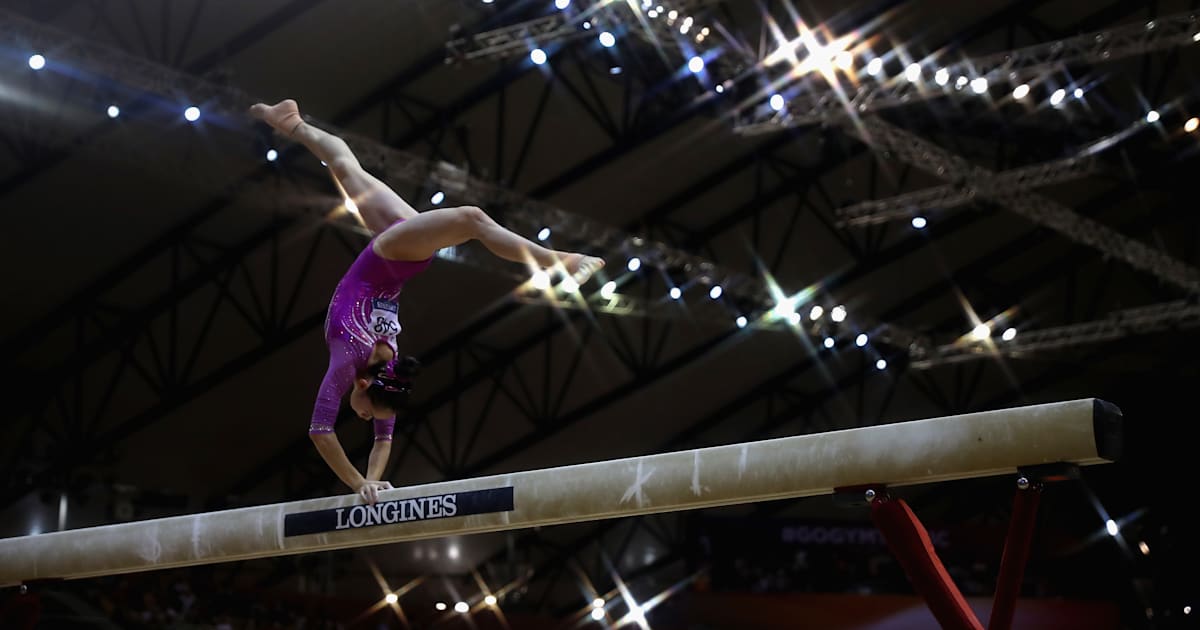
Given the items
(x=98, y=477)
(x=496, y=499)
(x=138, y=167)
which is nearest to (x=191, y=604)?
(x=98, y=477)

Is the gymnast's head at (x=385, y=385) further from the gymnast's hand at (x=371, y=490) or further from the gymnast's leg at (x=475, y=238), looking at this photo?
the gymnast's leg at (x=475, y=238)

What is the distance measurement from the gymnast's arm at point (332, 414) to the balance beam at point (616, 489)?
0.52 feet

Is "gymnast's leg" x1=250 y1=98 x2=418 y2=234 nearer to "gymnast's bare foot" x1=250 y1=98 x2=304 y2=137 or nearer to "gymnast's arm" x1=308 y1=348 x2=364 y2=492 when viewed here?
"gymnast's bare foot" x1=250 y1=98 x2=304 y2=137

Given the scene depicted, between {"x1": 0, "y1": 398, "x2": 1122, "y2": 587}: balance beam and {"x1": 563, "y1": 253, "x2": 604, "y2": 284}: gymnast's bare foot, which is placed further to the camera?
{"x1": 563, "y1": 253, "x2": 604, "y2": 284}: gymnast's bare foot

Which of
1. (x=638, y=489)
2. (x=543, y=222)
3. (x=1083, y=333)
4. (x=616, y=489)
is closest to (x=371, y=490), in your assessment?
(x=616, y=489)

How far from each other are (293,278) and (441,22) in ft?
14.1

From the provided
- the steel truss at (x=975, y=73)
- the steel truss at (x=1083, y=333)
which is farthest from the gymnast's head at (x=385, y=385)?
the steel truss at (x=1083, y=333)

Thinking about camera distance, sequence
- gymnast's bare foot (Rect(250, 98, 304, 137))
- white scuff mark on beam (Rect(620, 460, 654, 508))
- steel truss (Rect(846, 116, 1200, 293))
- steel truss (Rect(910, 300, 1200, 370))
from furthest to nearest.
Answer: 1. steel truss (Rect(910, 300, 1200, 370))
2. steel truss (Rect(846, 116, 1200, 293))
3. gymnast's bare foot (Rect(250, 98, 304, 137))
4. white scuff mark on beam (Rect(620, 460, 654, 508))

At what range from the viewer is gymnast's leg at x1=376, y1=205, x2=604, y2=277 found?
6125mm

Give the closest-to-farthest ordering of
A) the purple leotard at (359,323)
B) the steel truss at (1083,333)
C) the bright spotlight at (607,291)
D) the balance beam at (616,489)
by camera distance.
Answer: the balance beam at (616,489) < the purple leotard at (359,323) < the bright spotlight at (607,291) < the steel truss at (1083,333)

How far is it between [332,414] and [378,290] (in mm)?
662

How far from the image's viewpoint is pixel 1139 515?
25.9 metres

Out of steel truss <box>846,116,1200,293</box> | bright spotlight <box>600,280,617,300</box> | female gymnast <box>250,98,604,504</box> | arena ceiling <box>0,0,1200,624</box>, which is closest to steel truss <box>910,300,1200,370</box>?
arena ceiling <box>0,0,1200,624</box>

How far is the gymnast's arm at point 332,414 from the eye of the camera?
21.2ft
